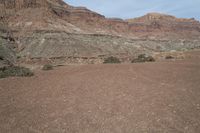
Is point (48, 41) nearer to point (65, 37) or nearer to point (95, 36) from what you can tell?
point (65, 37)

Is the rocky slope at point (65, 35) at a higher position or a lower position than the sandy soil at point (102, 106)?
higher

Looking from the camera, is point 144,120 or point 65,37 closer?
point 144,120

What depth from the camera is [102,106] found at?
6070 millimetres

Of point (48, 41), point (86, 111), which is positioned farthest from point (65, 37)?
point (86, 111)

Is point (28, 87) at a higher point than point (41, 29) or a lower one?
lower

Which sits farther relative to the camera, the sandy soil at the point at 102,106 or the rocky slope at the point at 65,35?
the rocky slope at the point at 65,35

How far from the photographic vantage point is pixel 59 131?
4684mm

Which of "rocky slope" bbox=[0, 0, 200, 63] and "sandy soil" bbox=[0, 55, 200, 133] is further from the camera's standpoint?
"rocky slope" bbox=[0, 0, 200, 63]

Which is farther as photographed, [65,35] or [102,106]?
[65,35]

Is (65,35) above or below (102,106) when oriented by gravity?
above

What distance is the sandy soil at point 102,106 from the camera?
4.84 meters

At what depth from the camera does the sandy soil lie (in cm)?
484

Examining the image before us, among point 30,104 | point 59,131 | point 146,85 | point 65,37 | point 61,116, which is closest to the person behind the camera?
point 59,131

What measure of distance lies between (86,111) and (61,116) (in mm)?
662
